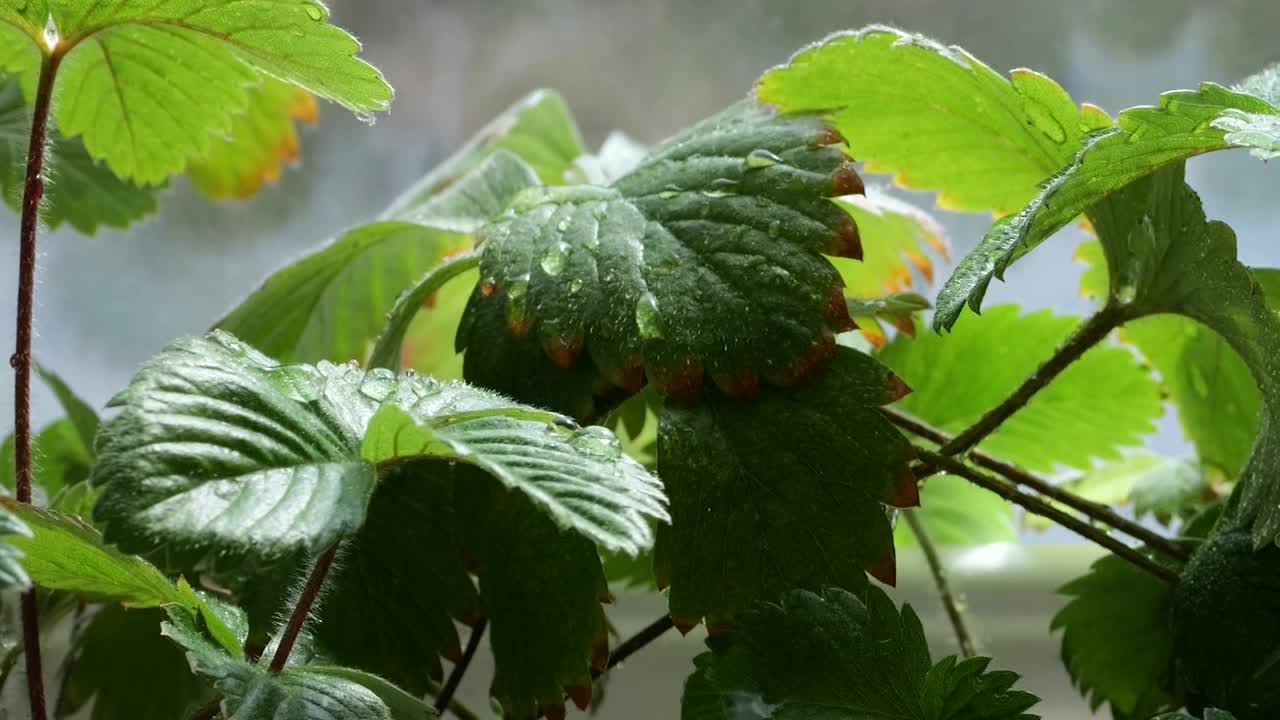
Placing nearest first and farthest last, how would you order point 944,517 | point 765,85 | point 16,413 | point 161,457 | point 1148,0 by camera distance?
point 161,457, point 16,413, point 765,85, point 944,517, point 1148,0

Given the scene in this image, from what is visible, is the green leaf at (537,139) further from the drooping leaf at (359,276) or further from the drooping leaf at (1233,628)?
the drooping leaf at (1233,628)

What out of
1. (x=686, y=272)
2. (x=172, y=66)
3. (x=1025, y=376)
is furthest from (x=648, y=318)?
(x=1025, y=376)

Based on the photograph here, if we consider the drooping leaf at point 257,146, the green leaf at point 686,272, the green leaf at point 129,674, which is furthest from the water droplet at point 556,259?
the drooping leaf at point 257,146

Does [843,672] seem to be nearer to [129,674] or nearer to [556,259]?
[556,259]

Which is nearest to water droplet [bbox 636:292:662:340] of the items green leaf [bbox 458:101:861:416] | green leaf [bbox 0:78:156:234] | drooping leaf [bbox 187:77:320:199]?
green leaf [bbox 458:101:861:416]

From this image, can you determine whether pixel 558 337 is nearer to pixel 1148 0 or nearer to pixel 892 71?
pixel 892 71

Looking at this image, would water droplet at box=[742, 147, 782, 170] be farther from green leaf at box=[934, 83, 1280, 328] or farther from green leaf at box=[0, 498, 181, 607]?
green leaf at box=[0, 498, 181, 607]

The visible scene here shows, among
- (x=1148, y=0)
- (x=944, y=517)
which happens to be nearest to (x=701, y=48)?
(x=1148, y=0)
